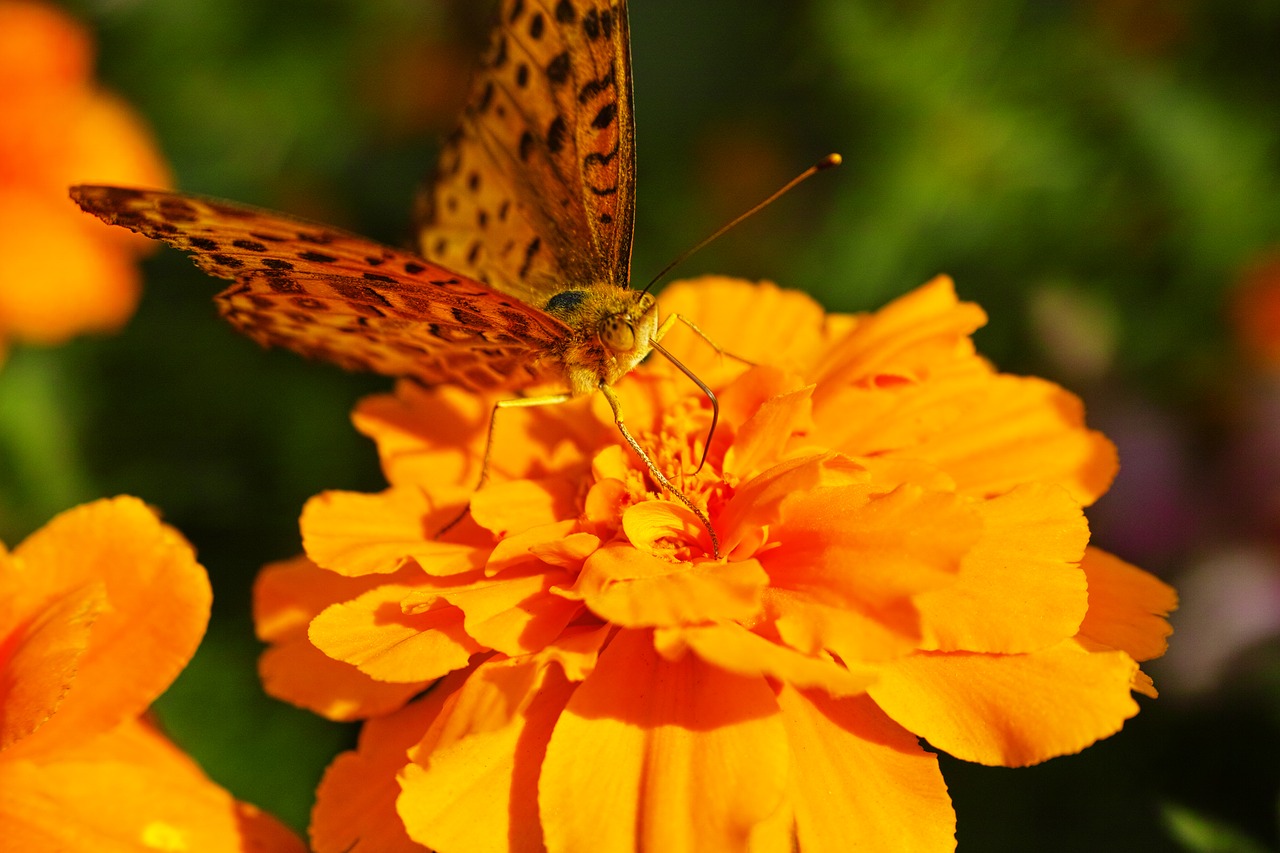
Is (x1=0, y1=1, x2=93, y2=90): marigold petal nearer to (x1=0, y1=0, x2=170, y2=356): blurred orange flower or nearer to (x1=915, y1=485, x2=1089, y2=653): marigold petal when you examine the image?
(x1=0, y1=0, x2=170, y2=356): blurred orange flower

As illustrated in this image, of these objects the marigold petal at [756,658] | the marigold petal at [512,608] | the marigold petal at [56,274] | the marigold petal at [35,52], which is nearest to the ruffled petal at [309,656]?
the marigold petal at [512,608]

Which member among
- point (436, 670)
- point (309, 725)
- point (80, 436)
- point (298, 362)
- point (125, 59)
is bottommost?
point (309, 725)

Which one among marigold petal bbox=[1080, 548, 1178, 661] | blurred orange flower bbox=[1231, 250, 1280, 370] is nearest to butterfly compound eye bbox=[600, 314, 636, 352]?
marigold petal bbox=[1080, 548, 1178, 661]

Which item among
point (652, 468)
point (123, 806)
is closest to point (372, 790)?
point (123, 806)

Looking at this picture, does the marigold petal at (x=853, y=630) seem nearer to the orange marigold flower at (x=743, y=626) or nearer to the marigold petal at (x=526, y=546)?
the orange marigold flower at (x=743, y=626)

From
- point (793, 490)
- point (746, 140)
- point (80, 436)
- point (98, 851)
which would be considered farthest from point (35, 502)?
point (746, 140)

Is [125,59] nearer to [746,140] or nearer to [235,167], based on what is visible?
[235,167]

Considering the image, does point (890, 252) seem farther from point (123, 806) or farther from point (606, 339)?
point (123, 806)
